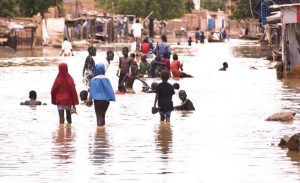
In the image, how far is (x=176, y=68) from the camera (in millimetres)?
29406

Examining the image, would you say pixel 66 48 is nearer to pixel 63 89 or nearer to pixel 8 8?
pixel 8 8

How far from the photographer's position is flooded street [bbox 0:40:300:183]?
1087 cm

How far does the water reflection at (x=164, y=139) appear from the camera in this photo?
42.4 ft

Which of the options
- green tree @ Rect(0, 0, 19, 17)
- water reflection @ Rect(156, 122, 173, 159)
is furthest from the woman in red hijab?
green tree @ Rect(0, 0, 19, 17)

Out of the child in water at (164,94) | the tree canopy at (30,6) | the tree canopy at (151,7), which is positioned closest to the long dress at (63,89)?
the child in water at (164,94)

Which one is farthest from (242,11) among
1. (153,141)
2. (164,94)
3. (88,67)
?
(153,141)

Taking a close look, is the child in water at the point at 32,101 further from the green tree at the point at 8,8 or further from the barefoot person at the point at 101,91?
the green tree at the point at 8,8

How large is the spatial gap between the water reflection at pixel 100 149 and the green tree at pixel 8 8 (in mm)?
49887

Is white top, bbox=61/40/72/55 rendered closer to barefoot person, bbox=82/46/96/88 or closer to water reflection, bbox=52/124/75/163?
barefoot person, bbox=82/46/96/88

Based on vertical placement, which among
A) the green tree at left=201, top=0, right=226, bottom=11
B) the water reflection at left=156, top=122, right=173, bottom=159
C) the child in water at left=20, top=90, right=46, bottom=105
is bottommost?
the water reflection at left=156, top=122, right=173, bottom=159

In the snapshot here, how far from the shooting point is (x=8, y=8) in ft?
213

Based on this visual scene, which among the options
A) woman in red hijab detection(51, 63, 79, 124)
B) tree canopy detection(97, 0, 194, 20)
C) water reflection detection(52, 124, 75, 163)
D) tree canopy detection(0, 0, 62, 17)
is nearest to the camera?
water reflection detection(52, 124, 75, 163)

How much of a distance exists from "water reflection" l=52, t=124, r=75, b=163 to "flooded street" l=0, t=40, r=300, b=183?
1 cm

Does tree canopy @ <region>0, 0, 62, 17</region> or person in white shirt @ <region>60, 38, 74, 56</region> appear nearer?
person in white shirt @ <region>60, 38, 74, 56</region>
